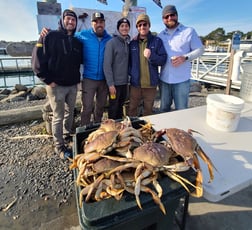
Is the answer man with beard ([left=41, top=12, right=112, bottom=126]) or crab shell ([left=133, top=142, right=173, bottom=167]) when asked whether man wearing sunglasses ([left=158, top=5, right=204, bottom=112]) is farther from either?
crab shell ([left=133, top=142, right=173, bottom=167])

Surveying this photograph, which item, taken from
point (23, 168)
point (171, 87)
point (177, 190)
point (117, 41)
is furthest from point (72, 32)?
point (177, 190)

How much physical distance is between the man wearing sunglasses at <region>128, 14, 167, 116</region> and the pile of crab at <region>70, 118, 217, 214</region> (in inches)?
62.0

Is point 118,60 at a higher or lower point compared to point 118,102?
higher

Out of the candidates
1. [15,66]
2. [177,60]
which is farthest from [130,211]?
[15,66]

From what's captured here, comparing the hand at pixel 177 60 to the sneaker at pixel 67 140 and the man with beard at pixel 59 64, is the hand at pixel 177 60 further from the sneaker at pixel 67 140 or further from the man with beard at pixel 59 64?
the sneaker at pixel 67 140

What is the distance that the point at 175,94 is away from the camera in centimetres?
251

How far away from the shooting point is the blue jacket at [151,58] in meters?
2.36

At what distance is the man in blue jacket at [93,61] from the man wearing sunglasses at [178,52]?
79cm

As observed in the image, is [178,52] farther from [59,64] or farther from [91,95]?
[59,64]

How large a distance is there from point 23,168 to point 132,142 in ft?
6.85

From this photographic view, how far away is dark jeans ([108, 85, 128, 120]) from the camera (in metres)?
2.81

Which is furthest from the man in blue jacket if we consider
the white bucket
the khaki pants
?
the white bucket

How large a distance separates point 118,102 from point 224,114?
67.8 inches

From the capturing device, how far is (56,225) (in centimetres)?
173
